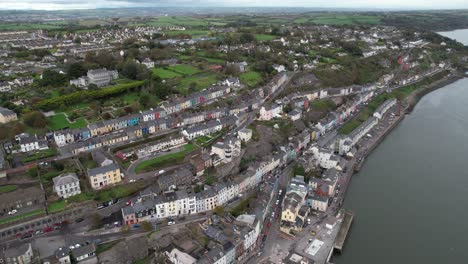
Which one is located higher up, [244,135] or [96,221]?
[244,135]

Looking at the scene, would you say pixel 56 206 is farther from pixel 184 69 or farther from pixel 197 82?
pixel 184 69

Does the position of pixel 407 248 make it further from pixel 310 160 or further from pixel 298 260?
pixel 310 160

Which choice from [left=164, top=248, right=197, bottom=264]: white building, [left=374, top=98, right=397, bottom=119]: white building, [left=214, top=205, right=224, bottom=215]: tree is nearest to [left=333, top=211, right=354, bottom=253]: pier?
[left=214, top=205, right=224, bottom=215]: tree

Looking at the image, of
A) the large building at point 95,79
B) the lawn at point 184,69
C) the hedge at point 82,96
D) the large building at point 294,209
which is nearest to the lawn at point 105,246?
the large building at point 294,209

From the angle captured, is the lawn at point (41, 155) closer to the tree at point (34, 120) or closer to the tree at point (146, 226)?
the tree at point (34, 120)

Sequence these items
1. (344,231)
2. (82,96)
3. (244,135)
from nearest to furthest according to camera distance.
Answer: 1. (344,231)
2. (244,135)
3. (82,96)

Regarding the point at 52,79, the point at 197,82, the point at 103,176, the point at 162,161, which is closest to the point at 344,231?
the point at 162,161
